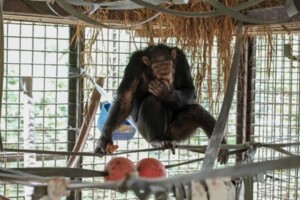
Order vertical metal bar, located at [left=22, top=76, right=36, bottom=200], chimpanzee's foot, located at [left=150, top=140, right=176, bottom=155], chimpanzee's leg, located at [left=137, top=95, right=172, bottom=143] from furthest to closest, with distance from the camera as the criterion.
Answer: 1. vertical metal bar, located at [left=22, top=76, right=36, bottom=200]
2. chimpanzee's leg, located at [left=137, top=95, right=172, bottom=143]
3. chimpanzee's foot, located at [left=150, top=140, right=176, bottom=155]

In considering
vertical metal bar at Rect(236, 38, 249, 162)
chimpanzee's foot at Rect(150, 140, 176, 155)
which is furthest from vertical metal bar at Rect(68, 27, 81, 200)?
vertical metal bar at Rect(236, 38, 249, 162)

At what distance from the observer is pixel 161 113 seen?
2.23m

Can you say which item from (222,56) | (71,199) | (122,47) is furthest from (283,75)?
(71,199)

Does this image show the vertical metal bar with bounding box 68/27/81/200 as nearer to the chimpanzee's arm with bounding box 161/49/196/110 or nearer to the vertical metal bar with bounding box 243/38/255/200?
the chimpanzee's arm with bounding box 161/49/196/110

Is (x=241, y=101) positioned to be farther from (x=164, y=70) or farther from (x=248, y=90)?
(x=164, y=70)

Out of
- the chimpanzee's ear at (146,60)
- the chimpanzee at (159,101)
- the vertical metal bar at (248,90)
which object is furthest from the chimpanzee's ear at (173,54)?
the vertical metal bar at (248,90)

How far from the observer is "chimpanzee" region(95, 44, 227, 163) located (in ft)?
7.19

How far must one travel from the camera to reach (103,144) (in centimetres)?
209

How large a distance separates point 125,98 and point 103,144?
12.3 inches

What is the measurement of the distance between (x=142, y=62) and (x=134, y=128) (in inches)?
12.7

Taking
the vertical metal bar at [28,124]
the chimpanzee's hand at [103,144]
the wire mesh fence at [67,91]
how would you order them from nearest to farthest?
1. the chimpanzee's hand at [103,144]
2. the vertical metal bar at [28,124]
3. the wire mesh fence at [67,91]

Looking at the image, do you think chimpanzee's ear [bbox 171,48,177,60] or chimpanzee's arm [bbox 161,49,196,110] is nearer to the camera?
chimpanzee's arm [bbox 161,49,196,110]

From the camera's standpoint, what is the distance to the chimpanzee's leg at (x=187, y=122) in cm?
222

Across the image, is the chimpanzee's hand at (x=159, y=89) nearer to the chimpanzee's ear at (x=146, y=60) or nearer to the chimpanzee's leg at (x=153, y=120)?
the chimpanzee's leg at (x=153, y=120)
